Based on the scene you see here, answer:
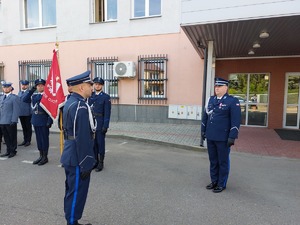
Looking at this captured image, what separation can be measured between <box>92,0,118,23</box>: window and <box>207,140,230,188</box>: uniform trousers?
953cm

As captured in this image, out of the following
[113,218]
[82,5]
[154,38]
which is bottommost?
[113,218]

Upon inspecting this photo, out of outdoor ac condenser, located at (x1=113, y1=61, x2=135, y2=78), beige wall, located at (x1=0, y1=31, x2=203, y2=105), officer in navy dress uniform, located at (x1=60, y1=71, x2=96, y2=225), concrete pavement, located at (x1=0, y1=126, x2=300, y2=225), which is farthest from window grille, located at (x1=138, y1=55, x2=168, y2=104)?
officer in navy dress uniform, located at (x1=60, y1=71, x2=96, y2=225)

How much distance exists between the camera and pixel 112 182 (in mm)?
4531

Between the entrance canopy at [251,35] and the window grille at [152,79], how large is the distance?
8.64 ft

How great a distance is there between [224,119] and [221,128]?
155 mm

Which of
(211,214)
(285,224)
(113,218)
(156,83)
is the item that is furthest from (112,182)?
(156,83)

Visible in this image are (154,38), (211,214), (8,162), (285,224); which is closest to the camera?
(285,224)

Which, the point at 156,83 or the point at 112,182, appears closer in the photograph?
the point at 112,182

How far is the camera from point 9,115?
620 centimetres

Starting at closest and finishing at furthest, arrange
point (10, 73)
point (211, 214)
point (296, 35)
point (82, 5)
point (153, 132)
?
point (211, 214), point (296, 35), point (153, 132), point (82, 5), point (10, 73)

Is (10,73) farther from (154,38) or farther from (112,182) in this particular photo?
(112,182)

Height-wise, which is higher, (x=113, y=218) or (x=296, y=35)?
(x=296, y=35)

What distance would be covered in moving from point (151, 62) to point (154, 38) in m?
1.03

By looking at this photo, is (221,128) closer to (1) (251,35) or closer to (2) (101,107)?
(2) (101,107)
